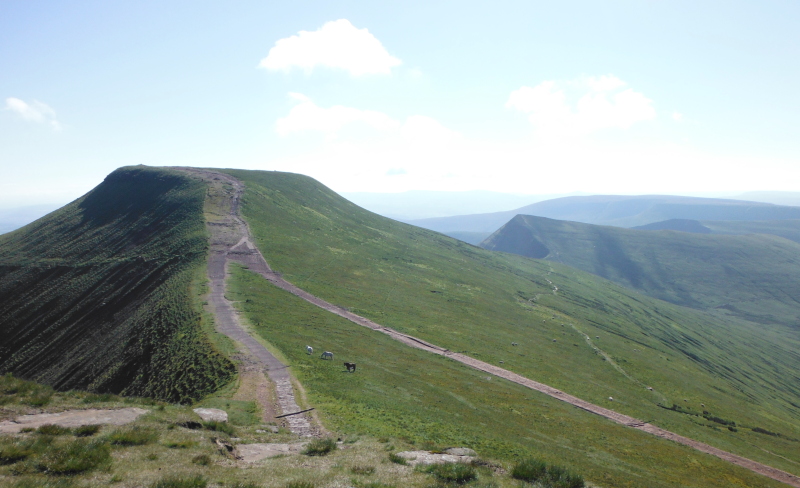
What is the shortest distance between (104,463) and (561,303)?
120276mm

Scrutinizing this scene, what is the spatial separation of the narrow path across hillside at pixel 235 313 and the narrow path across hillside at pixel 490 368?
3.78 metres

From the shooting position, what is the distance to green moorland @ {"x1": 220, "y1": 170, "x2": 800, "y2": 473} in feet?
199

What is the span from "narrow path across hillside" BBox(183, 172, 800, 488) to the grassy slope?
29.4ft

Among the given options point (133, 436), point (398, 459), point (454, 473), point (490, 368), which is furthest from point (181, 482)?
point (490, 368)

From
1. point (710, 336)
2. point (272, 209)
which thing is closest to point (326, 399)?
point (272, 209)

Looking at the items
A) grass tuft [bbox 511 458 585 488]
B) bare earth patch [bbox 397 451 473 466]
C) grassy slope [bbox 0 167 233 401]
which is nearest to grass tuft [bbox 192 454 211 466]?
bare earth patch [bbox 397 451 473 466]

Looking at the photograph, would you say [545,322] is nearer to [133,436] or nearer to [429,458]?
[429,458]

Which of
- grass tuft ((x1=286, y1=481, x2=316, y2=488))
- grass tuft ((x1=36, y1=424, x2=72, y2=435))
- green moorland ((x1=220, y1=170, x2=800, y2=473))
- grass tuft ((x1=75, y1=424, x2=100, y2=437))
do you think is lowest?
green moorland ((x1=220, y1=170, x2=800, y2=473))

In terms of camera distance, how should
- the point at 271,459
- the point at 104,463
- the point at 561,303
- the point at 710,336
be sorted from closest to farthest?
the point at 104,463 → the point at 271,459 → the point at 561,303 → the point at 710,336

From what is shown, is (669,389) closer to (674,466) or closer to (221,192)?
(674,466)

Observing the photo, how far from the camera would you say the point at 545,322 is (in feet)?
309

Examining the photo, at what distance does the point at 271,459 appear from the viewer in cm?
1898

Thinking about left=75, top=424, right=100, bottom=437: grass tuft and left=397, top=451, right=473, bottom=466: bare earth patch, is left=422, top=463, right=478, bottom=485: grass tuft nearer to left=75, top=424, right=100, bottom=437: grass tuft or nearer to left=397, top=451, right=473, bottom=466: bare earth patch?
left=397, top=451, right=473, bottom=466: bare earth patch

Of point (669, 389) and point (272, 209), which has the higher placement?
point (272, 209)
